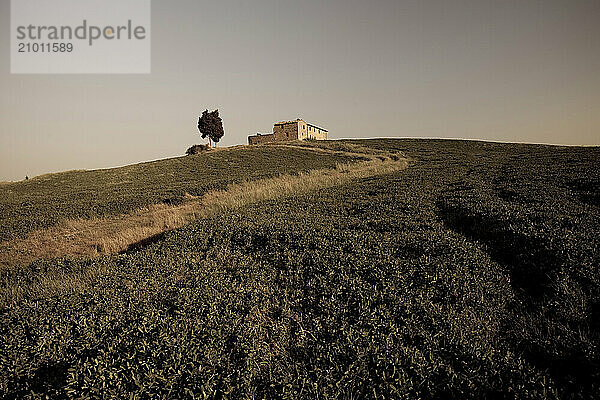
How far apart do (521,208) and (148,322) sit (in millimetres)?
11631

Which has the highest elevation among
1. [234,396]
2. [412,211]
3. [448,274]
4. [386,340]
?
[412,211]

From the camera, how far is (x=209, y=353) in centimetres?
396

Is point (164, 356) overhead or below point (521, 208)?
below

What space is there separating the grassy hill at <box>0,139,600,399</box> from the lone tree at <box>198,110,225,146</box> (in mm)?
65573

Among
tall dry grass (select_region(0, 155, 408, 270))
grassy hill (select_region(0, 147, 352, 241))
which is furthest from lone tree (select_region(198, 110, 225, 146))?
tall dry grass (select_region(0, 155, 408, 270))

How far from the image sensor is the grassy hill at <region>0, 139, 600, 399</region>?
150 inches

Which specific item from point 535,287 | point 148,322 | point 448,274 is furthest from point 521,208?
point 148,322

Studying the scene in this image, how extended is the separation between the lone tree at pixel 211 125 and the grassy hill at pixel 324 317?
65.6 m

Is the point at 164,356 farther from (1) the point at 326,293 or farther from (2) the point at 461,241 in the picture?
(2) the point at 461,241

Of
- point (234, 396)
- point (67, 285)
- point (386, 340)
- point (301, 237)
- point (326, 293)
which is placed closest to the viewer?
point (234, 396)

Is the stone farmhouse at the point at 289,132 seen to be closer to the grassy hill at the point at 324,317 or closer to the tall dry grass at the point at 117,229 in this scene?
the tall dry grass at the point at 117,229

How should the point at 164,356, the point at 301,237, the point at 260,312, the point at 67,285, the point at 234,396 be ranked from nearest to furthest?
the point at 234,396 → the point at 164,356 → the point at 260,312 → the point at 67,285 → the point at 301,237

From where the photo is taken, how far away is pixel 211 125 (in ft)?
231

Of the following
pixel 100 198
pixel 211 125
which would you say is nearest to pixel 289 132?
pixel 211 125
